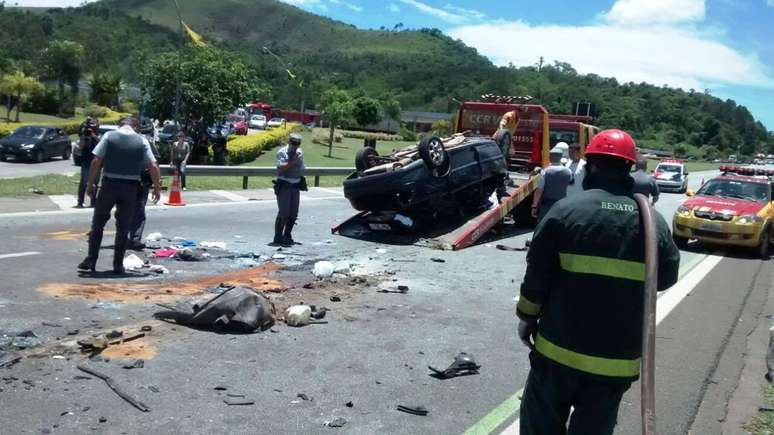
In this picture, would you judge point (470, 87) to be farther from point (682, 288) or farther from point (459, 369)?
point (459, 369)

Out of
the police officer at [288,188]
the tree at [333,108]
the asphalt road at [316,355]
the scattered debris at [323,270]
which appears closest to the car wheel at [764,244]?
the asphalt road at [316,355]

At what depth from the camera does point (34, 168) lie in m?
27.8

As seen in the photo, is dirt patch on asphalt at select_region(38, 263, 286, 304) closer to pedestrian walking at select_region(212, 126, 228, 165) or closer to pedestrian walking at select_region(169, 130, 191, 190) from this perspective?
pedestrian walking at select_region(169, 130, 191, 190)

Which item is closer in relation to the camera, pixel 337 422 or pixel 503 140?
pixel 337 422

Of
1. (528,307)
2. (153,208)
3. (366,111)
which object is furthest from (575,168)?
(366,111)

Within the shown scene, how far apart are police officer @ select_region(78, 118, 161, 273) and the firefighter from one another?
647 centimetres

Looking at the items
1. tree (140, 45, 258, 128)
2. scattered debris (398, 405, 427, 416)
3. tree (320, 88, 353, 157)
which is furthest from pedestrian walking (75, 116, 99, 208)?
tree (320, 88, 353, 157)

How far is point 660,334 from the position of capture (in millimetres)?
7773

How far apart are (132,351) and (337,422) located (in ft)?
6.41

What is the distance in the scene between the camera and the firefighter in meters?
3.20

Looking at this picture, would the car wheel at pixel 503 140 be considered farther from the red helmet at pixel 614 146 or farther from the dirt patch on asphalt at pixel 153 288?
the red helmet at pixel 614 146

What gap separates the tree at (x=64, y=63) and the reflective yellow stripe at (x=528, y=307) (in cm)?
7572

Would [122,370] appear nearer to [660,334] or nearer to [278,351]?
[278,351]

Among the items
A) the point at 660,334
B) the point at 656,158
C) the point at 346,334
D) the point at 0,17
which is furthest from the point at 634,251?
the point at 0,17
